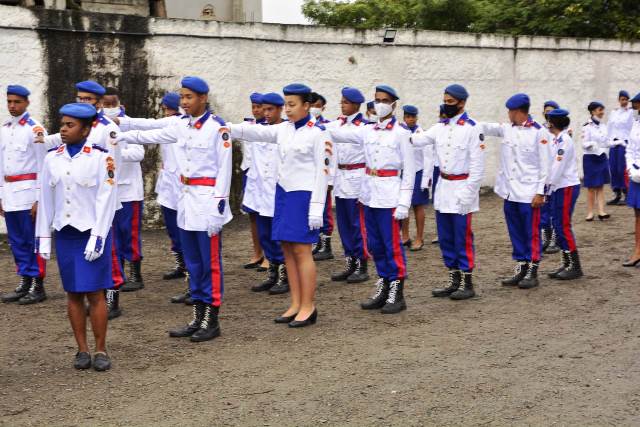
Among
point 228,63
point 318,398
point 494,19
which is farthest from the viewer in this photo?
point 494,19

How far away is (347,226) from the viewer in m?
9.67

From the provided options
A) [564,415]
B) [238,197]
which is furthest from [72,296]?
[238,197]

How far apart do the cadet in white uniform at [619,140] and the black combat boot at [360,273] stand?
6840 mm

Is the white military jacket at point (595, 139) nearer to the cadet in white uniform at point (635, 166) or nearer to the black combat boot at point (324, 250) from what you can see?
the cadet in white uniform at point (635, 166)

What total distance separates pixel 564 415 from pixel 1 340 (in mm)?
4587

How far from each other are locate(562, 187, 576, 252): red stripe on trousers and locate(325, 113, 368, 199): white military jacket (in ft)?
7.40

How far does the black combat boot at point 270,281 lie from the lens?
9.07 meters

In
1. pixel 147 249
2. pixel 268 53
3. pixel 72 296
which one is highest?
pixel 268 53

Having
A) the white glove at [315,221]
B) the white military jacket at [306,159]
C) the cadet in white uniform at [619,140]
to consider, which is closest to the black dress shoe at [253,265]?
the white military jacket at [306,159]

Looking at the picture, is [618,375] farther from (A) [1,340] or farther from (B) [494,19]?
(B) [494,19]

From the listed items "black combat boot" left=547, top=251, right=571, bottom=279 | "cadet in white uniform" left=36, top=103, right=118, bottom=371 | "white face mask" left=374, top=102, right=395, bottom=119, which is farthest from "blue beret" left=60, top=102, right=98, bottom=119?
"black combat boot" left=547, top=251, right=571, bottom=279

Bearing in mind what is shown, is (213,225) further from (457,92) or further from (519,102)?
(519,102)

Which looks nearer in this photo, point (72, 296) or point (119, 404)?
point (119, 404)

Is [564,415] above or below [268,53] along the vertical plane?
below
